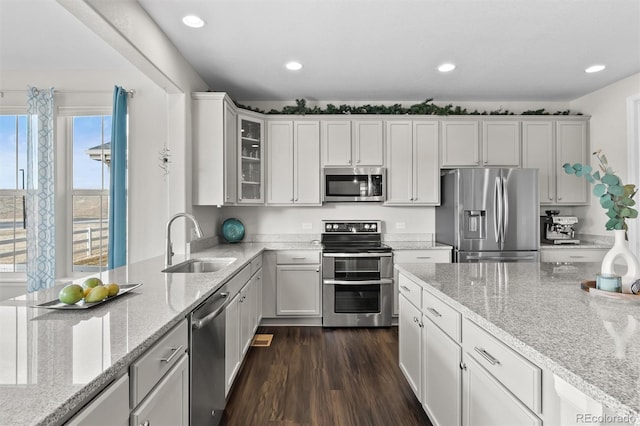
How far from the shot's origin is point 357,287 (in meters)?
3.49

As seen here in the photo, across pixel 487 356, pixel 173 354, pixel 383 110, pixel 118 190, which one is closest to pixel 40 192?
pixel 118 190

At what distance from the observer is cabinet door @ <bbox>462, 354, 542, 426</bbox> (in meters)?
1.01

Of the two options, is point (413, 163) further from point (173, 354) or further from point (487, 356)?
point (173, 354)

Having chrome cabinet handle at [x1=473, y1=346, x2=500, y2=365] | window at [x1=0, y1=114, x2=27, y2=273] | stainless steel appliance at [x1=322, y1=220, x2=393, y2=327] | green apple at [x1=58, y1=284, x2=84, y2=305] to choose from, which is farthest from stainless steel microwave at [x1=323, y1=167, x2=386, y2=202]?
window at [x1=0, y1=114, x2=27, y2=273]

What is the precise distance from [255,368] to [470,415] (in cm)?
179

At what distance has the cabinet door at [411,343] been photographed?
191 centimetres

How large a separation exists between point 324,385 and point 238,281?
101 cm

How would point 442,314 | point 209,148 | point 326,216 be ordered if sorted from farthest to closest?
point 326,216 → point 209,148 → point 442,314

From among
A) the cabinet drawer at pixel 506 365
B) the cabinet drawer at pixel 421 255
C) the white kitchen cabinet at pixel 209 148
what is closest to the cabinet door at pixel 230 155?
the white kitchen cabinet at pixel 209 148

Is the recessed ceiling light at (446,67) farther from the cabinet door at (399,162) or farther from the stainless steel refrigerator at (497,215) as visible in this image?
the stainless steel refrigerator at (497,215)

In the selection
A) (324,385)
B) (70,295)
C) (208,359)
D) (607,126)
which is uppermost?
(607,126)

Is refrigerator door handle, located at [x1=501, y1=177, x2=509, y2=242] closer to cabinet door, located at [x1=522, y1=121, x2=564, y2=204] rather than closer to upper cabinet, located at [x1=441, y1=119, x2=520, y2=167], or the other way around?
upper cabinet, located at [x1=441, y1=119, x2=520, y2=167]

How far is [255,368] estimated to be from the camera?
260 centimetres

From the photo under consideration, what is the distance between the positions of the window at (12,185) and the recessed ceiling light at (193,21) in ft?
7.50
